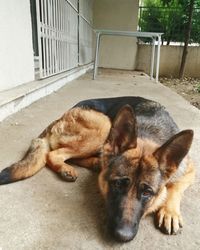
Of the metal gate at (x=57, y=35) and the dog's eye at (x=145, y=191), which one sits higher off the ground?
the metal gate at (x=57, y=35)

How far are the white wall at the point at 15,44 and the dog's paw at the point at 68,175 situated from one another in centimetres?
204

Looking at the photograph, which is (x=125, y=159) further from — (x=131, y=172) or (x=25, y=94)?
(x=25, y=94)

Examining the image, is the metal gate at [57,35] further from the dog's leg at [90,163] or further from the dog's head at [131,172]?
the dog's head at [131,172]

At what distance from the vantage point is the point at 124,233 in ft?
4.48

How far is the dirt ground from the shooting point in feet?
24.4

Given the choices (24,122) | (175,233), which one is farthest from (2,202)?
(24,122)

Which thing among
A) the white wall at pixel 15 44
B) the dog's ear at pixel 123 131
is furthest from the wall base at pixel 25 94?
the dog's ear at pixel 123 131

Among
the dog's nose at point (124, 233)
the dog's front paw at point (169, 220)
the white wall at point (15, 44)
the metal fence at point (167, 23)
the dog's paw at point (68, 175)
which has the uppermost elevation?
the metal fence at point (167, 23)

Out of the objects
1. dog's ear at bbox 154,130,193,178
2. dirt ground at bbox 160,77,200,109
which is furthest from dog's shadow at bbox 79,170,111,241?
dirt ground at bbox 160,77,200,109

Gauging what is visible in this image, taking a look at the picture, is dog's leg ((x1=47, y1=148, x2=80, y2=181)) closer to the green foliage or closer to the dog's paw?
the dog's paw

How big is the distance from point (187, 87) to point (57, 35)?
222 inches


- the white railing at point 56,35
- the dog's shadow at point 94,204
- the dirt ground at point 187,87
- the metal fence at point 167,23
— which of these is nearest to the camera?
the dog's shadow at point 94,204

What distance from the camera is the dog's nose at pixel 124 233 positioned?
1.37 metres

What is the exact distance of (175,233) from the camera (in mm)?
1571
